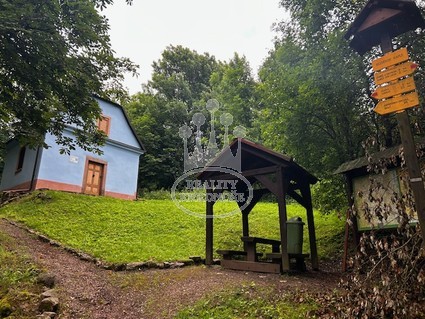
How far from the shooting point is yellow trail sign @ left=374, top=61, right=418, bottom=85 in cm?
346

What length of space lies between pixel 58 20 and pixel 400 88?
547 cm

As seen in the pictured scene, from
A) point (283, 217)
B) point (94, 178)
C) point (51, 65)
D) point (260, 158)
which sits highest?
point (51, 65)

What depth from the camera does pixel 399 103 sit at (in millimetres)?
3518

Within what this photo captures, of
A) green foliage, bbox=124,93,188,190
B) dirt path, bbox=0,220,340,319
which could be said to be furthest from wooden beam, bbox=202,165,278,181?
green foliage, bbox=124,93,188,190

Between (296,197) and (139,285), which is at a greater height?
(296,197)

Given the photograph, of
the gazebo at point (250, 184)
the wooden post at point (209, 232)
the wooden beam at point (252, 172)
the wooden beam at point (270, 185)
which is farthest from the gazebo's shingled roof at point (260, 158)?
the wooden post at point (209, 232)

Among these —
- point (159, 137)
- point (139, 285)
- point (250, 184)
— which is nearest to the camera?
point (139, 285)

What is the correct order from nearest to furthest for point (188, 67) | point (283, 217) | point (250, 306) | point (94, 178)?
point (250, 306) → point (283, 217) → point (94, 178) → point (188, 67)

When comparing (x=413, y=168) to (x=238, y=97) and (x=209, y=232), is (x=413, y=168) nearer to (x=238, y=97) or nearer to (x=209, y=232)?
(x=209, y=232)

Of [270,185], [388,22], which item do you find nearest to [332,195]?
[270,185]

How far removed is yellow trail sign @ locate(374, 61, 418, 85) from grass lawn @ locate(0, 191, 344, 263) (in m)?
6.72

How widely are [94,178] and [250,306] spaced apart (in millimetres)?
14414

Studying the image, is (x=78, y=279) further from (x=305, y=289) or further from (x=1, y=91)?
(x=305, y=289)

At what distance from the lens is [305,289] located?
17.5 feet
